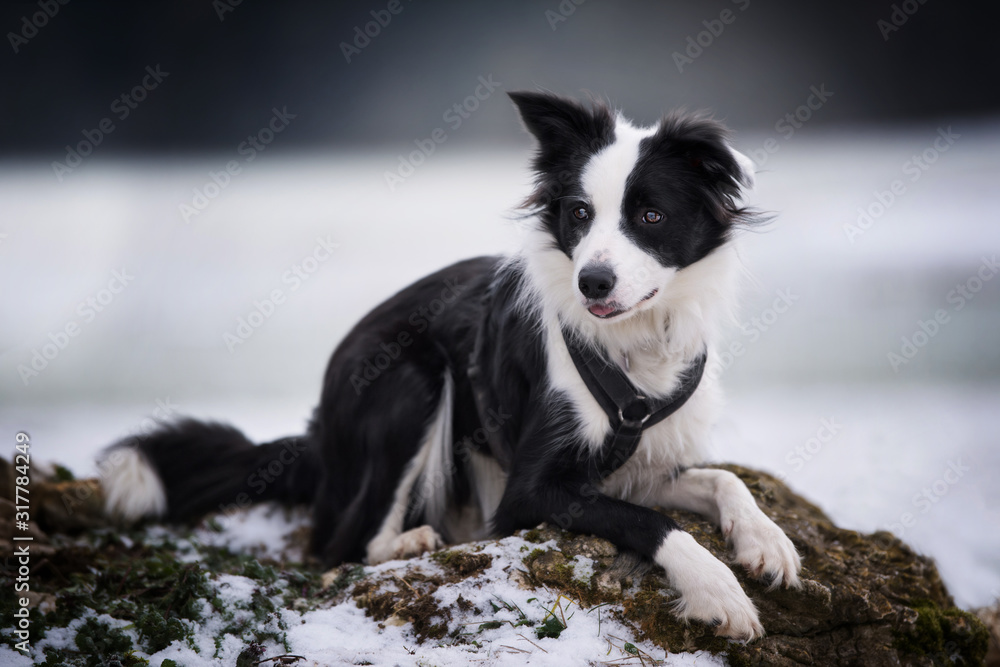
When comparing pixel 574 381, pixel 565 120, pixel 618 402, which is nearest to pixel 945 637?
pixel 618 402

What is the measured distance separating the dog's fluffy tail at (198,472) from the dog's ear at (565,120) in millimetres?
1920

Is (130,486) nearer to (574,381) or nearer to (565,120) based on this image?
(574,381)

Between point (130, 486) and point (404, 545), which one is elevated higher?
point (130, 486)

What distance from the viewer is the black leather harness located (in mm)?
2592

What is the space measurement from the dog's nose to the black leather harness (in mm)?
354

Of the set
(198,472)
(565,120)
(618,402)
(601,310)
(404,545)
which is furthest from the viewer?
(198,472)

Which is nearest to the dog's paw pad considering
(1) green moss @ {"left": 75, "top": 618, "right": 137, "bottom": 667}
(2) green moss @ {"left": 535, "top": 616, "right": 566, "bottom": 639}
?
(2) green moss @ {"left": 535, "top": 616, "right": 566, "bottom": 639}

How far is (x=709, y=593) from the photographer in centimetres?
217

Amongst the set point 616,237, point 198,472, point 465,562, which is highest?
point 616,237

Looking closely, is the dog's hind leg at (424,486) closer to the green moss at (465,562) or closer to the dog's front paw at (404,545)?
the dog's front paw at (404,545)

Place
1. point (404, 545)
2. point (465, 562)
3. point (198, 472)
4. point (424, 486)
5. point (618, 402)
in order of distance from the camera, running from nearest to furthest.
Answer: point (465, 562) → point (618, 402) → point (404, 545) → point (424, 486) → point (198, 472)

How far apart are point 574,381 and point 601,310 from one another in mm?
381

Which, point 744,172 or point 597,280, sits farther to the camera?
point 744,172

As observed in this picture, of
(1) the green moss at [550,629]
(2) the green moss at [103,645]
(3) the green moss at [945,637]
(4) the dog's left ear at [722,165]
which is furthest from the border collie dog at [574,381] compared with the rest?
(2) the green moss at [103,645]
